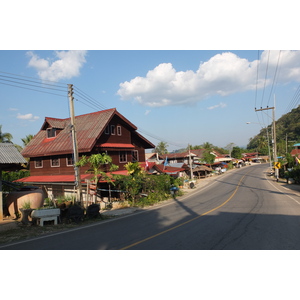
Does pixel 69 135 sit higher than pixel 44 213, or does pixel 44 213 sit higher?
pixel 69 135

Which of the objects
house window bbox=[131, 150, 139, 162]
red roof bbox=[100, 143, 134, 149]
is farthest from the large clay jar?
house window bbox=[131, 150, 139, 162]

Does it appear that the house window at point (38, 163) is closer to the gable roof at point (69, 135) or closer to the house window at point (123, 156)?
the gable roof at point (69, 135)

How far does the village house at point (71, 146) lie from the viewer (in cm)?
2352

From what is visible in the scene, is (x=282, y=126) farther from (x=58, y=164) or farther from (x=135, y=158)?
(x=58, y=164)

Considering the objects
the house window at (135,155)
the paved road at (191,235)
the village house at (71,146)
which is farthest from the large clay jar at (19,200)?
the house window at (135,155)

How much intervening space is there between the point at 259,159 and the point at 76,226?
4411 inches

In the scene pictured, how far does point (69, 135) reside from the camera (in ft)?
84.1

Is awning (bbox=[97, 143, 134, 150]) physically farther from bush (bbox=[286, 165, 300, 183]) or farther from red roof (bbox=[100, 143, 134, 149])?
bush (bbox=[286, 165, 300, 183])

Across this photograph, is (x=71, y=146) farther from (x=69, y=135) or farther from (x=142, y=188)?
(x=142, y=188)

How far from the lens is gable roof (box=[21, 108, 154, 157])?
23.4m

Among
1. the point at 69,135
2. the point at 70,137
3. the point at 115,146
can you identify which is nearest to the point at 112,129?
the point at 115,146

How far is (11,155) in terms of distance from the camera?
1218 centimetres

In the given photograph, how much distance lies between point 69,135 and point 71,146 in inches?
77.4

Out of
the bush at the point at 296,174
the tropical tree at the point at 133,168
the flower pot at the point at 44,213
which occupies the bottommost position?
the bush at the point at 296,174
